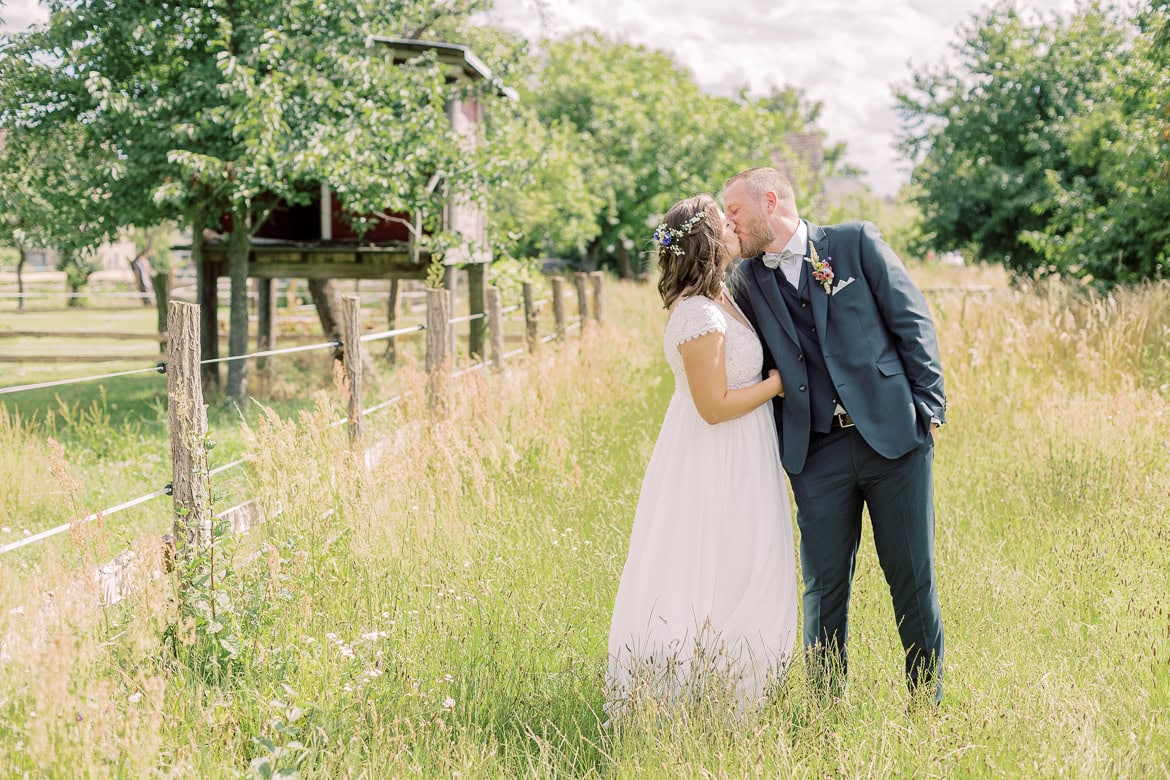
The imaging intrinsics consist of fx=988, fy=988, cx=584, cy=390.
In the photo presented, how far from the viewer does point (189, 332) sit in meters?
3.98

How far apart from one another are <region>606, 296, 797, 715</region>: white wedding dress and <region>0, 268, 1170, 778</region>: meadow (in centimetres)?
21

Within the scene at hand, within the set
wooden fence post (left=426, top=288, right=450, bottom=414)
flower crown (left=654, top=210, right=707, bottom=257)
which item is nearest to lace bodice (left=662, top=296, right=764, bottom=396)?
flower crown (left=654, top=210, right=707, bottom=257)

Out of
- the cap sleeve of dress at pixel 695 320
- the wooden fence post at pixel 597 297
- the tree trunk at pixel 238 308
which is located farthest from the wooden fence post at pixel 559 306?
the cap sleeve of dress at pixel 695 320

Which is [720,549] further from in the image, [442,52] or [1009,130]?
[1009,130]

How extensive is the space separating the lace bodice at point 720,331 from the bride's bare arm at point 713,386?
33mm

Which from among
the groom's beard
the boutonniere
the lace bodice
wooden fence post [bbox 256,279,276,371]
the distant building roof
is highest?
the distant building roof

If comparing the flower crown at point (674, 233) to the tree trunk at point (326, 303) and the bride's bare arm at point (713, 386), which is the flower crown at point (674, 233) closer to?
the bride's bare arm at point (713, 386)

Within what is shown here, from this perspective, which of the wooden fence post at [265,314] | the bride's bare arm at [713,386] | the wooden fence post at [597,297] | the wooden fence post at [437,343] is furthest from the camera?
the wooden fence post at [265,314]

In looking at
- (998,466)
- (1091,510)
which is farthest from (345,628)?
(998,466)

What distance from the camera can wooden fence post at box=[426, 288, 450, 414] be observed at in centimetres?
733

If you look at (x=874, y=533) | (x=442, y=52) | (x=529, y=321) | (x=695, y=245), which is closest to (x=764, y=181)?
(x=695, y=245)

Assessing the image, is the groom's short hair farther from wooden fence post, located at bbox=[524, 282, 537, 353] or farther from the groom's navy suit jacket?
wooden fence post, located at bbox=[524, 282, 537, 353]

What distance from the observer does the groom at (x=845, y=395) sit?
11.4 ft

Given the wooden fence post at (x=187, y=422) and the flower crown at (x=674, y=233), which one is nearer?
the flower crown at (x=674, y=233)
